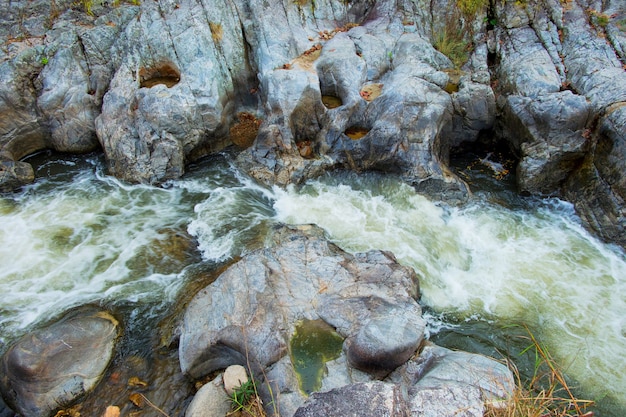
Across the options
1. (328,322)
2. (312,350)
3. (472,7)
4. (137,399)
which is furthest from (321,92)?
(137,399)

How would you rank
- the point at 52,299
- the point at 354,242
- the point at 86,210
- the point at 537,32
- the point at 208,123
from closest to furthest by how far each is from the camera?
the point at 52,299, the point at 354,242, the point at 86,210, the point at 208,123, the point at 537,32

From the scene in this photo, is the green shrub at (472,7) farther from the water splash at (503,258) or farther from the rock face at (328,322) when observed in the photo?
the rock face at (328,322)

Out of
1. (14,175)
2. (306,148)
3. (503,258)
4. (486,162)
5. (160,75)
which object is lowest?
(503,258)

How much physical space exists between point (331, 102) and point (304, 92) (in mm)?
1227

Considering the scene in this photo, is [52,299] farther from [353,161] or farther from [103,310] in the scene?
[353,161]

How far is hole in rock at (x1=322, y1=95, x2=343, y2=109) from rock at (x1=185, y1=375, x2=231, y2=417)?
9.07 m

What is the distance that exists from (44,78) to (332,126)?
9709mm

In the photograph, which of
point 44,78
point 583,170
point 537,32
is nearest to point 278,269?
point 583,170

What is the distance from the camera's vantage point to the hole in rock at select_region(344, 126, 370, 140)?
11.7 metres

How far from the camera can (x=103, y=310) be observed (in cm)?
761

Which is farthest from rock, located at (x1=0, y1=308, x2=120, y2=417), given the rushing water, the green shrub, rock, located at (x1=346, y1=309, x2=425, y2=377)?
the green shrub

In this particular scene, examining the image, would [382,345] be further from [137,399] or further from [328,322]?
[137,399]

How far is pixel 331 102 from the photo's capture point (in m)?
12.3

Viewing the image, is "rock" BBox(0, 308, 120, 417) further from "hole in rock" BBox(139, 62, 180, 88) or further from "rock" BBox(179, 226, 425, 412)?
"hole in rock" BBox(139, 62, 180, 88)
